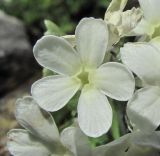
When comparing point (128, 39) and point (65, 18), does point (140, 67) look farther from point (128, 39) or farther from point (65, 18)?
point (65, 18)

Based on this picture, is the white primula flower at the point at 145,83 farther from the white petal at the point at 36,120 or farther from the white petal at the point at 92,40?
the white petal at the point at 36,120

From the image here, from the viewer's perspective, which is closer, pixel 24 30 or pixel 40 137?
pixel 40 137

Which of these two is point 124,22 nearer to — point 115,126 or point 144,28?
point 144,28

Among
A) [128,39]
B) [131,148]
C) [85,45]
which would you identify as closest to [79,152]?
[131,148]

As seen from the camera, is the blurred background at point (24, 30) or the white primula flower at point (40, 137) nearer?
the white primula flower at point (40, 137)

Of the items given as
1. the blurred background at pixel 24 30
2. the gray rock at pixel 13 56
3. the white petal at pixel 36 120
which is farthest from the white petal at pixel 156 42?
the gray rock at pixel 13 56

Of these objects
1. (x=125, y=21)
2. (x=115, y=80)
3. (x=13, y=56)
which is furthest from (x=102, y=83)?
(x=13, y=56)
